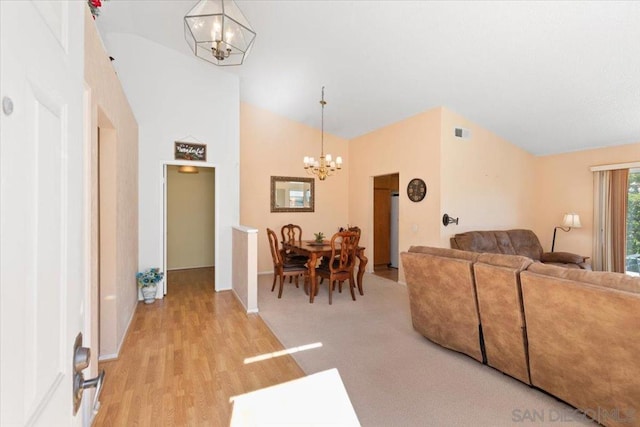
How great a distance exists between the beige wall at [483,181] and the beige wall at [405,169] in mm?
147

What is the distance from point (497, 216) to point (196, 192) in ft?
20.0

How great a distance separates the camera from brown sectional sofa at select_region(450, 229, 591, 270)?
4.54 m

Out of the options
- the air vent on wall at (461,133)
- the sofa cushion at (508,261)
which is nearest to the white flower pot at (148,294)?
the sofa cushion at (508,261)

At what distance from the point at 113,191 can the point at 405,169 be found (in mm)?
4340

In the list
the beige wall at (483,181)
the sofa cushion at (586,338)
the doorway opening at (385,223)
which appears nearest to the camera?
the sofa cushion at (586,338)

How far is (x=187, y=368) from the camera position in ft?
7.89

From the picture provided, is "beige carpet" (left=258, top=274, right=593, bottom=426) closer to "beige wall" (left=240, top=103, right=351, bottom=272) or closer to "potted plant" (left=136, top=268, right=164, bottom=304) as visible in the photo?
"potted plant" (left=136, top=268, right=164, bottom=304)

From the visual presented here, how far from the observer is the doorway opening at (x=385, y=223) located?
6.54m

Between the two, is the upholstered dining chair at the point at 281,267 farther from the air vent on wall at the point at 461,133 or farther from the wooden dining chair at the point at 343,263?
the air vent on wall at the point at 461,133

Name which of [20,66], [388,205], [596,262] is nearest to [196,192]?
[388,205]

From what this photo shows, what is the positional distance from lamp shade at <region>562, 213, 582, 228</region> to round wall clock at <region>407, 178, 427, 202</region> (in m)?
2.79

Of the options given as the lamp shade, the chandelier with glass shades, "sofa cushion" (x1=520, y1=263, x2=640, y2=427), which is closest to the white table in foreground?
"sofa cushion" (x1=520, y1=263, x2=640, y2=427)

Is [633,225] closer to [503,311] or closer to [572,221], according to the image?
[572,221]

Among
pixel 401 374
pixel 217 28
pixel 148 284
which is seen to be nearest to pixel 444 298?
pixel 401 374
